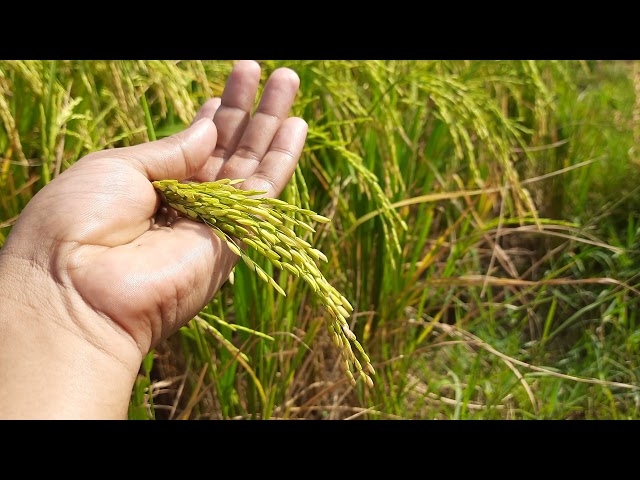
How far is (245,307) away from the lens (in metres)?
2.26

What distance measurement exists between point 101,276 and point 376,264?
52.4 inches

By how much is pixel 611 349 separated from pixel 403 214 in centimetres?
116

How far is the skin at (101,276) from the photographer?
56.4 inches

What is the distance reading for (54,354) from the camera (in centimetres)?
146

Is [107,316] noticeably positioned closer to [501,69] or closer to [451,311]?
[451,311]

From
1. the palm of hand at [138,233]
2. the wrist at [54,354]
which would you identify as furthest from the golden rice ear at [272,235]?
the wrist at [54,354]

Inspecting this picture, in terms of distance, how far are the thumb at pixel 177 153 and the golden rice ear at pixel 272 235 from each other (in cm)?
17

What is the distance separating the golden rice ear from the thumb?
0.17 m

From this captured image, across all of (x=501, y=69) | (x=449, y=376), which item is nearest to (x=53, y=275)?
(x=449, y=376)

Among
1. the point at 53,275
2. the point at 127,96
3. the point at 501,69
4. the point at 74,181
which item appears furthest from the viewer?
the point at 501,69

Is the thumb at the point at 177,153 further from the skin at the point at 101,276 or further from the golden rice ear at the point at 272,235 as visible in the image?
the golden rice ear at the point at 272,235

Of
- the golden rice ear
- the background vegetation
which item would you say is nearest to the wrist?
the golden rice ear

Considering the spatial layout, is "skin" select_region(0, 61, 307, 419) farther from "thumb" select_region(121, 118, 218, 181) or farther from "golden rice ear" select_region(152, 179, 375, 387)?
"golden rice ear" select_region(152, 179, 375, 387)

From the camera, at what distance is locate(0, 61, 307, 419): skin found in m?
1.43
